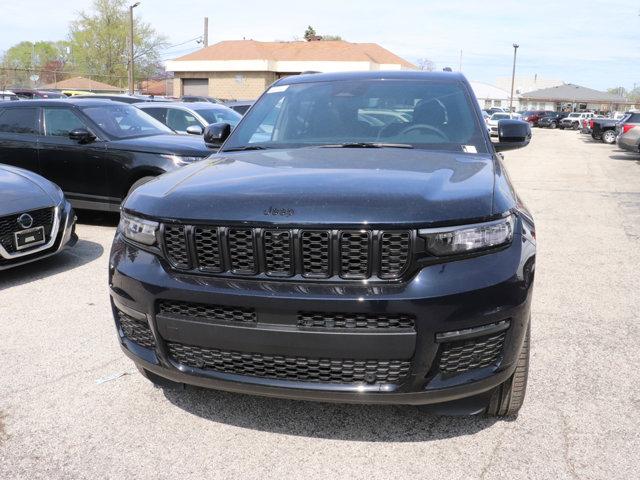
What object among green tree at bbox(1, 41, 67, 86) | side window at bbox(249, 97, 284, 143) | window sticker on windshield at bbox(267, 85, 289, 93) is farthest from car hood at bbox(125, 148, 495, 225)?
green tree at bbox(1, 41, 67, 86)

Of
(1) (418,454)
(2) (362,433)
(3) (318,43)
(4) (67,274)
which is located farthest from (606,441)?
(3) (318,43)

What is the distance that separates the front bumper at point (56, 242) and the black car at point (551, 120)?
60503mm

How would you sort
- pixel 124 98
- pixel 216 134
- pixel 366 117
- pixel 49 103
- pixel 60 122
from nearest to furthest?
pixel 366 117
pixel 216 134
pixel 60 122
pixel 49 103
pixel 124 98

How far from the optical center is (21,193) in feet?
18.1

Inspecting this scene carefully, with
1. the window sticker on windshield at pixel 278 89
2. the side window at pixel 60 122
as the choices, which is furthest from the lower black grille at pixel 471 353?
the side window at pixel 60 122

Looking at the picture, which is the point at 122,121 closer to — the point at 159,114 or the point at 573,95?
the point at 159,114

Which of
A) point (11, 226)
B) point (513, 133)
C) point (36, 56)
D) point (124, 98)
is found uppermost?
point (36, 56)

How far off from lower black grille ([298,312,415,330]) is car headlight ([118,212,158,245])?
2.58 feet

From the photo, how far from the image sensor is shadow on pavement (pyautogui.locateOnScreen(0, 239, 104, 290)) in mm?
5570

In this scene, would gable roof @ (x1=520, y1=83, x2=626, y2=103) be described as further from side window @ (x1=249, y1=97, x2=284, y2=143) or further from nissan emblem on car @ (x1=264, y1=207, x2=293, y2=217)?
nissan emblem on car @ (x1=264, y1=207, x2=293, y2=217)

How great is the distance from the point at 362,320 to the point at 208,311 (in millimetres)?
645

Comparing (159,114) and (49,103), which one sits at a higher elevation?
(49,103)

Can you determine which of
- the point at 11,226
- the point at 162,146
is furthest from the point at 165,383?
the point at 162,146

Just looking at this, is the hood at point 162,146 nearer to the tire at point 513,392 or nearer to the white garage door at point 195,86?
the tire at point 513,392
